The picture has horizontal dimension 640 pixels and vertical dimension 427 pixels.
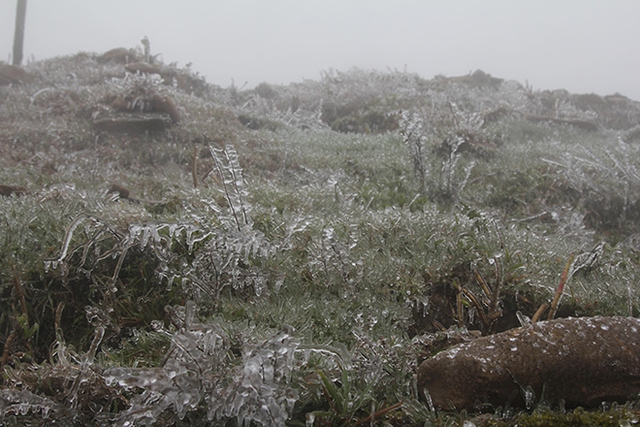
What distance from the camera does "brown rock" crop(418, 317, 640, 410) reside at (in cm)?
156

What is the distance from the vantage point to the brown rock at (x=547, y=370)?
1556 mm

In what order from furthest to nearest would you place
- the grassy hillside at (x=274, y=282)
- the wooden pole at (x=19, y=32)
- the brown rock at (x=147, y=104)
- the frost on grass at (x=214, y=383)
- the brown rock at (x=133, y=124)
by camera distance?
the wooden pole at (x=19, y=32) < the brown rock at (x=147, y=104) < the brown rock at (x=133, y=124) < the grassy hillside at (x=274, y=282) < the frost on grass at (x=214, y=383)

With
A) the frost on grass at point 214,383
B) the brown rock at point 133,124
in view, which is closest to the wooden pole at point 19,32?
the brown rock at point 133,124

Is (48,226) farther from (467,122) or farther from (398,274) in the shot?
(467,122)

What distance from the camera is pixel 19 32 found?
1458cm

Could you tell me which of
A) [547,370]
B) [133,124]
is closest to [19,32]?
[133,124]

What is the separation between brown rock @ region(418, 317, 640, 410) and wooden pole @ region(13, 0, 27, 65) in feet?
56.9

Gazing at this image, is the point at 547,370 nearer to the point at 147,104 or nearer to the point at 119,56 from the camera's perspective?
the point at 147,104

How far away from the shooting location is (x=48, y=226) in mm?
2795

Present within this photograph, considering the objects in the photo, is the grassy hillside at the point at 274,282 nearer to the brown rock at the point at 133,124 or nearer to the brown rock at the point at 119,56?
the brown rock at the point at 133,124

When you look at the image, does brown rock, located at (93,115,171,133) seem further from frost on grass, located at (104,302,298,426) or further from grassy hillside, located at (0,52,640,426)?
frost on grass, located at (104,302,298,426)

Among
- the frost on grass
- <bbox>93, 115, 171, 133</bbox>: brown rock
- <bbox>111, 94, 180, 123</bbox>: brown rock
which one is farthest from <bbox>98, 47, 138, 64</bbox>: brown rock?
the frost on grass

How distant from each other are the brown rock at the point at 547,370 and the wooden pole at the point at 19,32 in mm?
17341

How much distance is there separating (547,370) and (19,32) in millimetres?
18122
